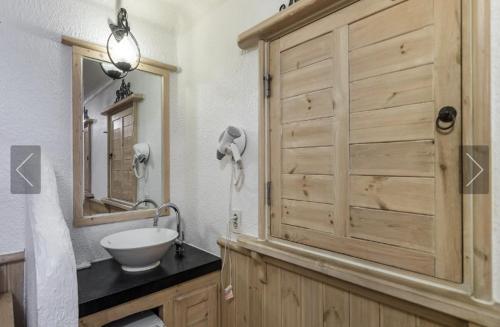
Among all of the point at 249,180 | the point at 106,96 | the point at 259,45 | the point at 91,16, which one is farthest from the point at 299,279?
the point at 91,16

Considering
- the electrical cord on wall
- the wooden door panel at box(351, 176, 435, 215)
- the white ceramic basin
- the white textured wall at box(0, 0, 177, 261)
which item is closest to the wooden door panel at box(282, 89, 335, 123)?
the wooden door panel at box(351, 176, 435, 215)

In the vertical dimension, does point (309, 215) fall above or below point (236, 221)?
above

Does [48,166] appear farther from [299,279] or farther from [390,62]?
[390,62]

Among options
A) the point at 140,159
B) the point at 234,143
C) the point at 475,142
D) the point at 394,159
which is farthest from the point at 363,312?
the point at 140,159

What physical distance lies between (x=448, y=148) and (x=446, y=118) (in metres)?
0.09

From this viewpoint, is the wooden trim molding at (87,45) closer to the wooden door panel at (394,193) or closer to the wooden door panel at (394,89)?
the wooden door panel at (394,89)

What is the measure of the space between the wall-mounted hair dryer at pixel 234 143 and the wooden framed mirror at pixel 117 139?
2.07 feet

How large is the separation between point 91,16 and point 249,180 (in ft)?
4.54

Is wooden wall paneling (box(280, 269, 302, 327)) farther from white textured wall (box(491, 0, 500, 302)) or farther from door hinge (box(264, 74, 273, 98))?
door hinge (box(264, 74, 273, 98))

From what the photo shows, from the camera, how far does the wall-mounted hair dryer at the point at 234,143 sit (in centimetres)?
147

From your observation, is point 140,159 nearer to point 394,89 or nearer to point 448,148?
point 394,89

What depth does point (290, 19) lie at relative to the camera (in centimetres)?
122

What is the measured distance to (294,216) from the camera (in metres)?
1.28

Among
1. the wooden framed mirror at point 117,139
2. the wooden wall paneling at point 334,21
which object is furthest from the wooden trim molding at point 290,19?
the wooden framed mirror at point 117,139
